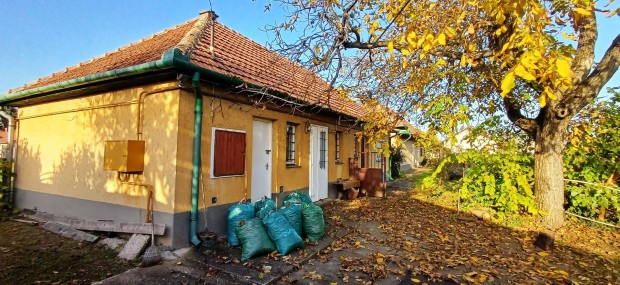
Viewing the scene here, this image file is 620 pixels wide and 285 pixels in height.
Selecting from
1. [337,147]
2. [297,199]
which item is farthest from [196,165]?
[337,147]

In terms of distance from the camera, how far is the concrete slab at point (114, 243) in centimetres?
494

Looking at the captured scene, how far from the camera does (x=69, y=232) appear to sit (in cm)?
562

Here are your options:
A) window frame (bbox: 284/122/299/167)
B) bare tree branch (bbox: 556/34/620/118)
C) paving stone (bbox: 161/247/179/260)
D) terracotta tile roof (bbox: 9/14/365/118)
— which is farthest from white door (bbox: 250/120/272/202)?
bare tree branch (bbox: 556/34/620/118)

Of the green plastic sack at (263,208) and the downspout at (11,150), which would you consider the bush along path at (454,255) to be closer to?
the green plastic sack at (263,208)

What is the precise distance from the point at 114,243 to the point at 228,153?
2.38 meters

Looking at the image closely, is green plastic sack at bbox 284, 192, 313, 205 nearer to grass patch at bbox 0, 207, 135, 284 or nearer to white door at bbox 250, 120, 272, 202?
white door at bbox 250, 120, 272, 202

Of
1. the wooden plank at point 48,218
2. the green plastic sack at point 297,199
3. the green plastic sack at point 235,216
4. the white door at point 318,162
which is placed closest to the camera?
the green plastic sack at point 235,216

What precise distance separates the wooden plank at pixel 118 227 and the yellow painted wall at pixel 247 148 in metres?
0.48

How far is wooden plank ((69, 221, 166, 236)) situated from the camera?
4816 mm

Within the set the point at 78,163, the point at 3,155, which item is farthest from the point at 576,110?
the point at 3,155

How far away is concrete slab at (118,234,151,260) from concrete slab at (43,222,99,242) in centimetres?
100

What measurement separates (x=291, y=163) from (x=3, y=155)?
846 cm

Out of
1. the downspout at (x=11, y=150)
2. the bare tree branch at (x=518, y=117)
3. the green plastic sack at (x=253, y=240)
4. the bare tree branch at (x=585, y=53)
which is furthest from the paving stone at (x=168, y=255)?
the bare tree branch at (x=585, y=53)

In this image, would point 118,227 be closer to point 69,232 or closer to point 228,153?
point 69,232
